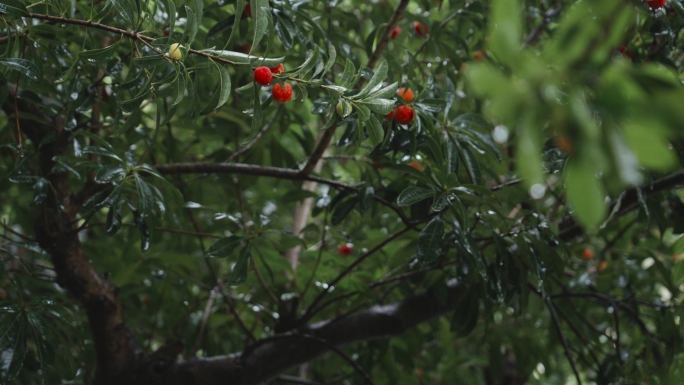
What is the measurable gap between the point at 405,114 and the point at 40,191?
661mm

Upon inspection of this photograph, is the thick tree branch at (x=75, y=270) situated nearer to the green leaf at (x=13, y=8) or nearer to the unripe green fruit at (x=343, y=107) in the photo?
the green leaf at (x=13, y=8)

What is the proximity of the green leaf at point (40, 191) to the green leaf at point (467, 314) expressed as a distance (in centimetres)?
86

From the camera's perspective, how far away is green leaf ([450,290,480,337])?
1.27 metres

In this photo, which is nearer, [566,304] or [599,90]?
[599,90]

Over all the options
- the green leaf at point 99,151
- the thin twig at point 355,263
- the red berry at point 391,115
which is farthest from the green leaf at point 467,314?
the green leaf at point 99,151

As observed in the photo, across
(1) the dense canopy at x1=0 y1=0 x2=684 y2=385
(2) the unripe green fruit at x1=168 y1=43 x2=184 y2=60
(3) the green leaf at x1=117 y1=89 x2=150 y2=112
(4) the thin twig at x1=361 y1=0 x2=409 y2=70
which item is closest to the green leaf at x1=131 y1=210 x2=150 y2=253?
(1) the dense canopy at x1=0 y1=0 x2=684 y2=385

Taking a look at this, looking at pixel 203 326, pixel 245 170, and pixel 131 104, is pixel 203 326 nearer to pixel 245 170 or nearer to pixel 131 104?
pixel 245 170

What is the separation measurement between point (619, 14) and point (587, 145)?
0.09 meters

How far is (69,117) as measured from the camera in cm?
106

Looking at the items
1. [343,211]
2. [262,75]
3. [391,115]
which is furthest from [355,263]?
[262,75]

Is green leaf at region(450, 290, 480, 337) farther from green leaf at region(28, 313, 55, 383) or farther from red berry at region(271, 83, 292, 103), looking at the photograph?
green leaf at region(28, 313, 55, 383)

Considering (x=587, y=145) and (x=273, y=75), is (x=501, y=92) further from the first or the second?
(x=273, y=75)

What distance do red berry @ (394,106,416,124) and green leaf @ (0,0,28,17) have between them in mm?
581

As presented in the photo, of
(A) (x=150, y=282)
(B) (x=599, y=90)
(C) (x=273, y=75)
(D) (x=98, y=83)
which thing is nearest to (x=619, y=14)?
(B) (x=599, y=90)
